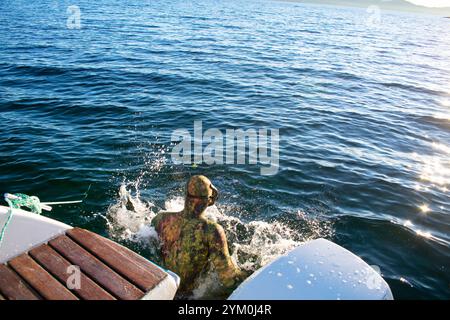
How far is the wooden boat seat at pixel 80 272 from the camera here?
4.52m

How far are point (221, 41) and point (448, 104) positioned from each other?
20.2 m

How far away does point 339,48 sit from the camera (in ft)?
112

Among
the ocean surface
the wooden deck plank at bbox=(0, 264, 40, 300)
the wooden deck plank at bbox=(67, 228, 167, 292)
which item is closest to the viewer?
the wooden deck plank at bbox=(0, 264, 40, 300)

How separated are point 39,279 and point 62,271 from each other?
0.91 ft

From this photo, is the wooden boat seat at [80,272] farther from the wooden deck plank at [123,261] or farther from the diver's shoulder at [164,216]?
the diver's shoulder at [164,216]

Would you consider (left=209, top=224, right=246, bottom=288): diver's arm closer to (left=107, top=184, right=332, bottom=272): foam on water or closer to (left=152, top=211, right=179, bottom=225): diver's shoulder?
(left=152, top=211, right=179, bottom=225): diver's shoulder

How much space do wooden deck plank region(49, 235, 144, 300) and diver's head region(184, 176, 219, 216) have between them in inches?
53.1

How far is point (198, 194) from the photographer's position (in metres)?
5.31

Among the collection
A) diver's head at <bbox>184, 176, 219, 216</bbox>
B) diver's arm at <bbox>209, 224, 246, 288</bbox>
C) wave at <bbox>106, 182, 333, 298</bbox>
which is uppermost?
diver's head at <bbox>184, 176, 219, 216</bbox>

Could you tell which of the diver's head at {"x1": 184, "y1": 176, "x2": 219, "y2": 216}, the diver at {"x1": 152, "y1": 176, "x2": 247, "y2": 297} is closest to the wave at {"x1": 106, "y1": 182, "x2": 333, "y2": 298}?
the diver at {"x1": 152, "y1": 176, "x2": 247, "y2": 297}

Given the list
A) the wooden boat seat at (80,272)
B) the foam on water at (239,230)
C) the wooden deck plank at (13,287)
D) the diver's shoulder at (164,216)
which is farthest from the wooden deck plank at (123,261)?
the foam on water at (239,230)

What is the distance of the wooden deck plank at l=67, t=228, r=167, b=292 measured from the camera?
4.80 m

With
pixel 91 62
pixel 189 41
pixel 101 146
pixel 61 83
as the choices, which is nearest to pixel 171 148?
pixel 101 146

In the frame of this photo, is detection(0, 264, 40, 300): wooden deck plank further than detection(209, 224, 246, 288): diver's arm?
No
